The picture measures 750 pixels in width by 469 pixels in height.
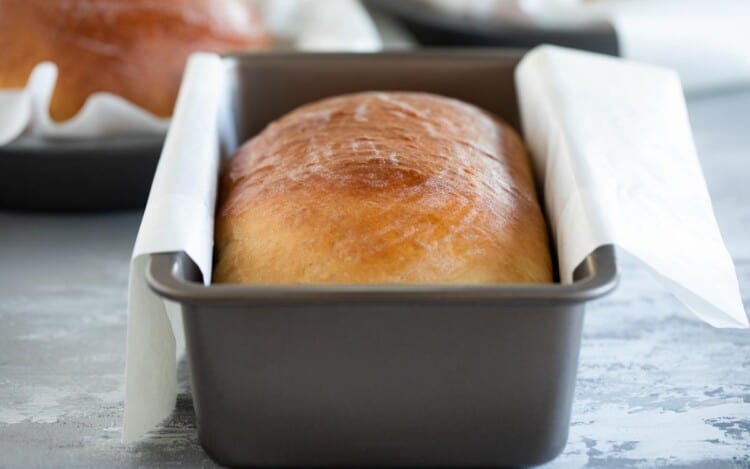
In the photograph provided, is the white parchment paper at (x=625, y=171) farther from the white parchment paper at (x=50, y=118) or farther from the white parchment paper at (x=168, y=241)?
the white parchment paper at (x=50, y=118)

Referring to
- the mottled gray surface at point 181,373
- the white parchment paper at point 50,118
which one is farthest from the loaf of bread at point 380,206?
the white parchment paper at point 50,118

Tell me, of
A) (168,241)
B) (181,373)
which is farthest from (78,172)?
(168,241)

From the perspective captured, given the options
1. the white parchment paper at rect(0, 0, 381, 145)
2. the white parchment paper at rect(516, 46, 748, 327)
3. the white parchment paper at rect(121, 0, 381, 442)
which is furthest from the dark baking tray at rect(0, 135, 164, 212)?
the white parchment paper at rect(516, 46, 748, 327)

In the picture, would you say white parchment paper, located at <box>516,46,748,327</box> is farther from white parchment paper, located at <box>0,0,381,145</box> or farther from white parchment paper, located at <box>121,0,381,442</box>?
white parchment paper, located at <box>0,0,381,145</box>

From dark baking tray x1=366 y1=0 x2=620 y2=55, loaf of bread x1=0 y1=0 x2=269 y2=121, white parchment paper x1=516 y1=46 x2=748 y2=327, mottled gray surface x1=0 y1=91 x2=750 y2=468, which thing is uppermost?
white parchment paper x1=516 y1=46 x2=748 y2=327

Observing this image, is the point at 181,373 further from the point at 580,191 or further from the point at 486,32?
the point at 486,32

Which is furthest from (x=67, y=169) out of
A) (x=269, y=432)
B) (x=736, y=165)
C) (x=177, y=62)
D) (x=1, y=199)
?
(x=736, y=165)

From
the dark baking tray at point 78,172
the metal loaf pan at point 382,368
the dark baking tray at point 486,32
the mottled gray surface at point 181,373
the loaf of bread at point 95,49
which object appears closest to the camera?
the metal loaf pan at point 382,368
